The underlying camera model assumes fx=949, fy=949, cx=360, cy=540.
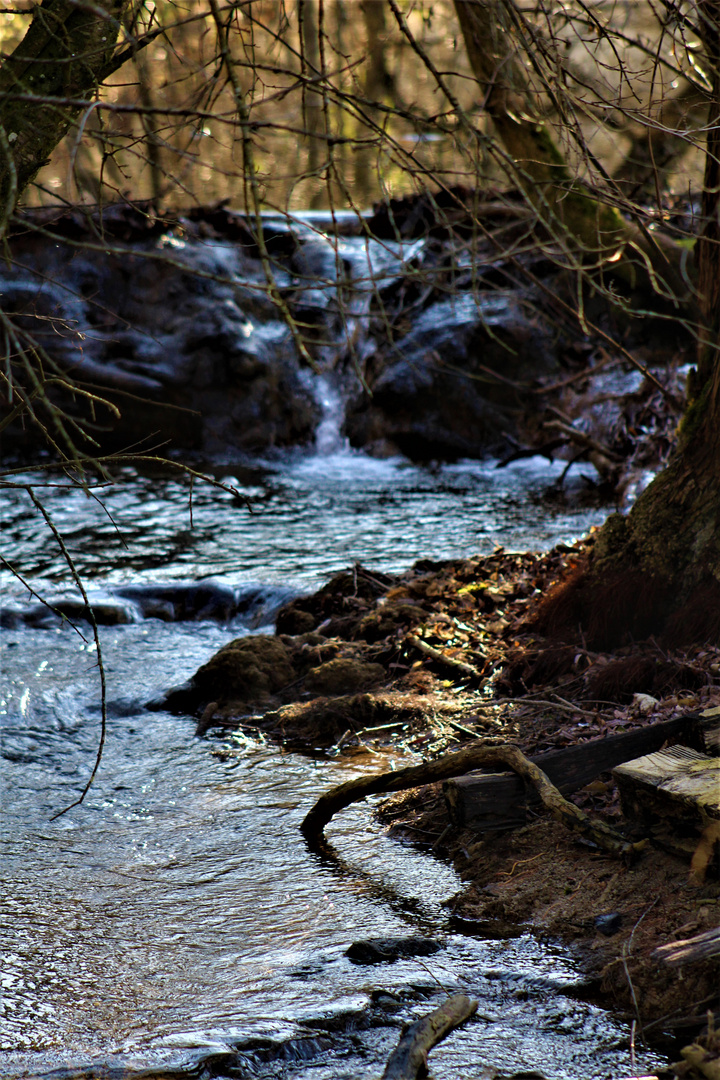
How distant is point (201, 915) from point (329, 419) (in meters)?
11.3

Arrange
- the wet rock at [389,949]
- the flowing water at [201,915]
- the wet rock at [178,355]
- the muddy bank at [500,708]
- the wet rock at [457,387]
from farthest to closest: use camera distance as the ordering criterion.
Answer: the wet rock at [178,355], the wet rock at [457,387], the wet rock at [389,949], the muddy bank at [500,708], the flowing water at [201,915]

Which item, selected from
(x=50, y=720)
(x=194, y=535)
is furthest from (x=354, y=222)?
(x=50, y=720)

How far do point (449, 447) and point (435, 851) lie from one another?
1010 centimetres

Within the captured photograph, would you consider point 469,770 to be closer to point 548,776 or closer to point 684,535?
point 548,776

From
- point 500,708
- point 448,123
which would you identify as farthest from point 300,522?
point 448,123

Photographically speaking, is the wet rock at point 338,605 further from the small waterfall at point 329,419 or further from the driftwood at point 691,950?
the small waterfall at point 329,419

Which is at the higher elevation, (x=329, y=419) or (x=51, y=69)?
(x=51, y=69)

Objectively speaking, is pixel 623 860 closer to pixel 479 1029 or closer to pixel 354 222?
pixel 479 1029

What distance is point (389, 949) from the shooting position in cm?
293

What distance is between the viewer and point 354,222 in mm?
16156

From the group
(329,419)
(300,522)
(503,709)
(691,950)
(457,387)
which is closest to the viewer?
(691,950)

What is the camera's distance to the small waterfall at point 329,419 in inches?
551

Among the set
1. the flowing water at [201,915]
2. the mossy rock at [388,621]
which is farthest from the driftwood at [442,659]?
the flowing water at [201,915]

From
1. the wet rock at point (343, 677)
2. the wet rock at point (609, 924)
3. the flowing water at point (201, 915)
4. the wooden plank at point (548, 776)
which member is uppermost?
the wooden plank at point (548, 776)
